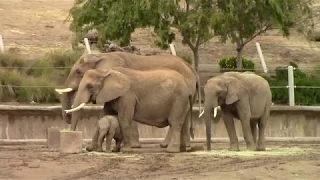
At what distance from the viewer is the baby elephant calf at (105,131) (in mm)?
18109

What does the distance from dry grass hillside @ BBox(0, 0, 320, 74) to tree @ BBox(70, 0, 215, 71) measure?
2.42 m

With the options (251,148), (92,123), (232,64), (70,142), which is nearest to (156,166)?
(70,142)

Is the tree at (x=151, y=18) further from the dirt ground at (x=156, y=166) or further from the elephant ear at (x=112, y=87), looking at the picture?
the dirt ground at (x=156, y=166)

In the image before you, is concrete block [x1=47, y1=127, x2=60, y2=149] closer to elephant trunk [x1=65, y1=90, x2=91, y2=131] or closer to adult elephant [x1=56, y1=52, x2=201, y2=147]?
adult elephant [x1=56, y1=52, x2=201, y2=147]

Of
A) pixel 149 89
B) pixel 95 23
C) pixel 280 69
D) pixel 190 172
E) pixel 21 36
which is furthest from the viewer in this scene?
pixel 21 36

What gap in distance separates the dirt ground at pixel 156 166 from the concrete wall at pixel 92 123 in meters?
5.17

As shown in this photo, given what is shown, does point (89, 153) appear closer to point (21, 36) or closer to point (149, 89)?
point (149, 89)

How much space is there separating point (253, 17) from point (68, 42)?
9.77 metres

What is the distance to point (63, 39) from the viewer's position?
1526 inches

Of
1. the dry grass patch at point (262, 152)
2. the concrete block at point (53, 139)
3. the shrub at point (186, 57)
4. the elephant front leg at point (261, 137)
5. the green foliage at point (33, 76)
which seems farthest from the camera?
the shrub at point (186, 57)

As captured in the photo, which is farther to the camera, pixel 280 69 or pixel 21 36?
pixel 21 36

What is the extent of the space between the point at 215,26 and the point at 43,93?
5440mm

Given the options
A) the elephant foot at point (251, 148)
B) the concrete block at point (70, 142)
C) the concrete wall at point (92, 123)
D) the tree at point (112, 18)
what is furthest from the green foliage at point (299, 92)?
the concrete block at point (70, 142)

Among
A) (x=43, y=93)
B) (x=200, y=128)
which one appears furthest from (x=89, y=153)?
(x=43, y=93)
